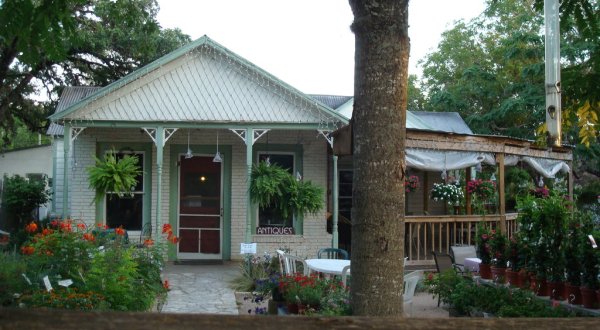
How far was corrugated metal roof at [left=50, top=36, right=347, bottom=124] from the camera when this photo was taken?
42.4 ft

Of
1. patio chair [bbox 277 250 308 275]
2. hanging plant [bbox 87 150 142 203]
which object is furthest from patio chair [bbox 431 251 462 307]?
hanging plant [bbox 87 150 142 203]

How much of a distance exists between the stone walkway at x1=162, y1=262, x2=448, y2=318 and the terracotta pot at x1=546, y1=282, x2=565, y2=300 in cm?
205

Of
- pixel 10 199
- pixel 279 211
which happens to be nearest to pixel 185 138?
pixel 279 211

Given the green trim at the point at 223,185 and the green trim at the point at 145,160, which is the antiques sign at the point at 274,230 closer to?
the green trim at the point at 223,185

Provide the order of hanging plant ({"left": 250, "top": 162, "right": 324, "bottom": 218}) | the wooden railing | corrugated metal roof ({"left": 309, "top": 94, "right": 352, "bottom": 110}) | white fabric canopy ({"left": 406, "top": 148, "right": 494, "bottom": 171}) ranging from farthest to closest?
corrugated metal roof ({"left": 309, "top": 94, "right": 352, "bottom": 110}), hanging plant ({"left": 250, "top": 162, "right": 324, "bottom": 218}), the wooden railing, white fabric canopy ({"left": 406, "top": 148, "right": 494, "bottom": 171})

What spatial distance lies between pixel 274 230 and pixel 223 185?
1.55 metres

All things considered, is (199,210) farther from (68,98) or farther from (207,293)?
(68,98)

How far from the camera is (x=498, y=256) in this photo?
806 cm

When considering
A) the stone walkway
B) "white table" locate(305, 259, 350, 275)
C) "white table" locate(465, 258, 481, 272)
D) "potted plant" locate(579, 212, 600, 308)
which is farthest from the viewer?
"white table" locate(465, 258, 481, 272)

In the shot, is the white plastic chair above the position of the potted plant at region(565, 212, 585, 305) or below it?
below

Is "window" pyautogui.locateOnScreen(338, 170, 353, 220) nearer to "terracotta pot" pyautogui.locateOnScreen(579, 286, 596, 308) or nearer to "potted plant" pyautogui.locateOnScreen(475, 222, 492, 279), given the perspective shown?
"potted plant" pyautogui.locateOnScreen(475, 222, 492, 279)

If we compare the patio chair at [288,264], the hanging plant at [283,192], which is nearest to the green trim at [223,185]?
the hanging plant at [283,192]

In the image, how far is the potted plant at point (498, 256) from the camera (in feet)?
26.2

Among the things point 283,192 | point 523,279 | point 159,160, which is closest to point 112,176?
point 159,160
